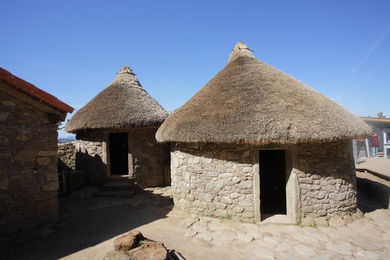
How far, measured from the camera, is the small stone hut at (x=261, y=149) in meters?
5.13

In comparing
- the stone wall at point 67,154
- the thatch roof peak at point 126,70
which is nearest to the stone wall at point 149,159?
the thatch roof peak at point 126,70

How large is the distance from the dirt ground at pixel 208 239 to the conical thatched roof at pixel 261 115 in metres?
2.09

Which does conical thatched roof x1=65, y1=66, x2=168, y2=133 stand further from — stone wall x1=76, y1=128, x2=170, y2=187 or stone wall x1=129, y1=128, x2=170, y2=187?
stone wall x1=129, y1=128, x2=170, y2=187

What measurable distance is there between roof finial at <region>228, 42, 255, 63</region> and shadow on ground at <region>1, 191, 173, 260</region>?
6160 millimetres

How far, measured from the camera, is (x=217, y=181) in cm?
565

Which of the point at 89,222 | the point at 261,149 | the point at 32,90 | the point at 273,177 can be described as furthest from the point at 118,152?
the point at 261,149

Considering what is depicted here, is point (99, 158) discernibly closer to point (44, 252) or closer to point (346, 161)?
point (44, 252)

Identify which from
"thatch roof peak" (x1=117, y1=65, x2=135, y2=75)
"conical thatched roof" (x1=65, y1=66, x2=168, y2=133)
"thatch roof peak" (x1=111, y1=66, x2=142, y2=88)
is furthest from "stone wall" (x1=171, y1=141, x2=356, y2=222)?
"thatch roof peak" (x1=117, y1=65, x2=135, y2=75)

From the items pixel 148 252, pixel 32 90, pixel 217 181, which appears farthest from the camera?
pixel 217 181

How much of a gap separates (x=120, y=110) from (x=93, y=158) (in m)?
2.35

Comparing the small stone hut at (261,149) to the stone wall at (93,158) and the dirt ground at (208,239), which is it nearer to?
the dirt ground at (208,239)

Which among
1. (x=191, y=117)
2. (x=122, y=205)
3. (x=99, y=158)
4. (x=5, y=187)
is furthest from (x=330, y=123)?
(x=99, y=158)

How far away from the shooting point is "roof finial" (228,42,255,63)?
860 centimetres

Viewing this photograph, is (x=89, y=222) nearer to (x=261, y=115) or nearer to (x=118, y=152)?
(x=261, y=115)
